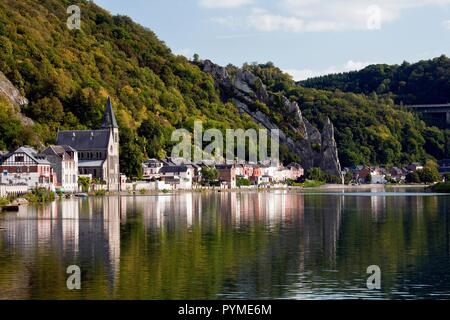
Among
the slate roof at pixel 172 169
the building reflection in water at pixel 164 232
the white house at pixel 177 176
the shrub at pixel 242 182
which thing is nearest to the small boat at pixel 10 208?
the building reflection in water at pixel 164 232

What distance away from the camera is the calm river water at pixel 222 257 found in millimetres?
24656

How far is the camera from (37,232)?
41281 mm

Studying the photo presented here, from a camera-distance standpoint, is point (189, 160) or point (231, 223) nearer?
point (231, 223)

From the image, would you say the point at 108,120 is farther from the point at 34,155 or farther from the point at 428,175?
the point at 428,175

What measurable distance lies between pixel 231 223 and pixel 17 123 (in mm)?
65171

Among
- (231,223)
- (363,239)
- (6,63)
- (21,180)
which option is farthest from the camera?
(6,63)

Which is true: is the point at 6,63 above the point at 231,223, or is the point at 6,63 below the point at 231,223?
above

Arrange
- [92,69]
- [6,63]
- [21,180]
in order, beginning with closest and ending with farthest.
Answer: [21,180] → [6,63] → [92,69]

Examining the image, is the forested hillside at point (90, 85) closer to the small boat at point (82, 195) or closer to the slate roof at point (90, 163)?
the slate roof at point (90, 163)

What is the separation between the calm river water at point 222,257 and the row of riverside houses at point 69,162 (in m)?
39.4

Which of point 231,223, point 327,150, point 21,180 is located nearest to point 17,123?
point 21,180

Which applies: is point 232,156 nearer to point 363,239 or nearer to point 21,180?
point 21,180

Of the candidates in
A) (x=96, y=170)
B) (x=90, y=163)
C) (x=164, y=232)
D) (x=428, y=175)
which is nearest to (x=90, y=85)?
(x=90, y=163)
